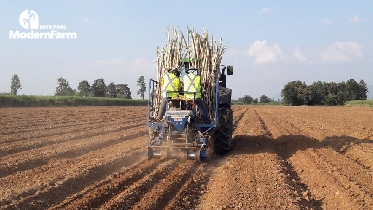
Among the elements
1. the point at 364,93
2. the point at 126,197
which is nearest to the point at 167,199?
the point at 126,197

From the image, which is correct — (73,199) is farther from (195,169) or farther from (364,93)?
(364,93)

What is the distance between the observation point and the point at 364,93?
106438mm

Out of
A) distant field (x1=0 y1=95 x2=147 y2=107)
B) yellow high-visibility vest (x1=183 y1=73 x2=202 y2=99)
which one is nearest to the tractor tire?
yellow high-visibility vest (x1=183 y1=73 x2=202 y2=99)

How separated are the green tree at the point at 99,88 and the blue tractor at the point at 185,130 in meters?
79.7

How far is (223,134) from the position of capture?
10.7 meters

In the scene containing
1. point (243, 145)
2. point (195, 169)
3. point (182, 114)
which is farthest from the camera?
point (243, 145)

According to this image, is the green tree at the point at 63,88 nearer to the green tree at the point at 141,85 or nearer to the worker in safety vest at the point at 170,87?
the green tree at the point at 141,85

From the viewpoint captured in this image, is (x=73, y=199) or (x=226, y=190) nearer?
(x=73, y=199)

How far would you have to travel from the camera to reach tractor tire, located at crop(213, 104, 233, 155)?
1063 centimetres

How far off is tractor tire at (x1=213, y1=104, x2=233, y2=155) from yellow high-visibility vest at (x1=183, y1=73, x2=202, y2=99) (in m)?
1.12

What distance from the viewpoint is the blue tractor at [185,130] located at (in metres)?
9.58

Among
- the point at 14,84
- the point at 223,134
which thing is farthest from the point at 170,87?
the point at 14,84

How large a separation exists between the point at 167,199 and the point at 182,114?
350cm

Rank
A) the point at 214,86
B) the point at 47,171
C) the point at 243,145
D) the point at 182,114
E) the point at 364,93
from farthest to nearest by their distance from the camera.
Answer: the point at 364,93, the point at 243,145, the point at 214,86, the point at 182,114, the point at 47,171
